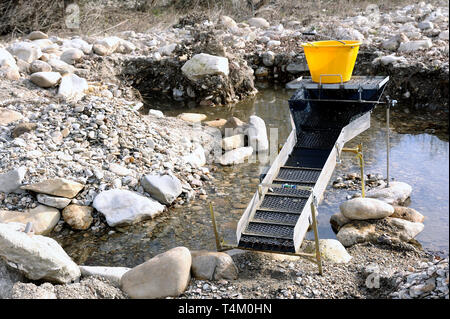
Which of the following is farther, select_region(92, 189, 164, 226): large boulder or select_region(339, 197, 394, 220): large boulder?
select_region(92, 189, 164, 226): large boulder

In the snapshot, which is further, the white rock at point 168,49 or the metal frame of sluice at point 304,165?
the white rock at point 168,49

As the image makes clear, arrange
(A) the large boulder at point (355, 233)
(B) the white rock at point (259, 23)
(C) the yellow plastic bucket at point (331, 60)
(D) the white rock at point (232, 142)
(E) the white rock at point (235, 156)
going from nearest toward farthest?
(A) the large boulder at point (355, 233) → (C) the yellow plastic bucket at point (331, 60) → (E) the white rock at point (235, 156) → (D) the white rock at point (232, 142) → (B) the white rock at point (259, 23)

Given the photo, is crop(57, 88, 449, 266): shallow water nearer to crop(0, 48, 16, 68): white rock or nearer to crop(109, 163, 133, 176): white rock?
crop(109, 163, 133, 176): white rock

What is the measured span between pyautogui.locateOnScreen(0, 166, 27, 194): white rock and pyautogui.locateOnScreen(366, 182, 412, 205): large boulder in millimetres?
4102

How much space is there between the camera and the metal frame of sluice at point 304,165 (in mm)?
4062

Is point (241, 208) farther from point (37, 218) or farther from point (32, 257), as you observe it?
point (32, 257)

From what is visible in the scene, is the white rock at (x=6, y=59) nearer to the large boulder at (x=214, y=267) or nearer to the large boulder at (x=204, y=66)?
the large boulder at (x=204, y=66)

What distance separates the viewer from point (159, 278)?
3.74 meters

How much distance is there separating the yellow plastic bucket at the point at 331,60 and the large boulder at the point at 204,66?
3899 mm

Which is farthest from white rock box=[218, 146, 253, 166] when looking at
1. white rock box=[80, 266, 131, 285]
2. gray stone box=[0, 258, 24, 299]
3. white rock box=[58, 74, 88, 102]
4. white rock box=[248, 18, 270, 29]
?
white rock box=[248, 18, 270, 29]

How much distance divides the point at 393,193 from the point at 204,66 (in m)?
5.28

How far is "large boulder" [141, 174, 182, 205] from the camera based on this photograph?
5.71 metres

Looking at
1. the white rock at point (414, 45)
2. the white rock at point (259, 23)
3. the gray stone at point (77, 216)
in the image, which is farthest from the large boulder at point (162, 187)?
the white rock at point (259, 23)

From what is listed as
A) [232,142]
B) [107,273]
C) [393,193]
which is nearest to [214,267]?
[107,273]
